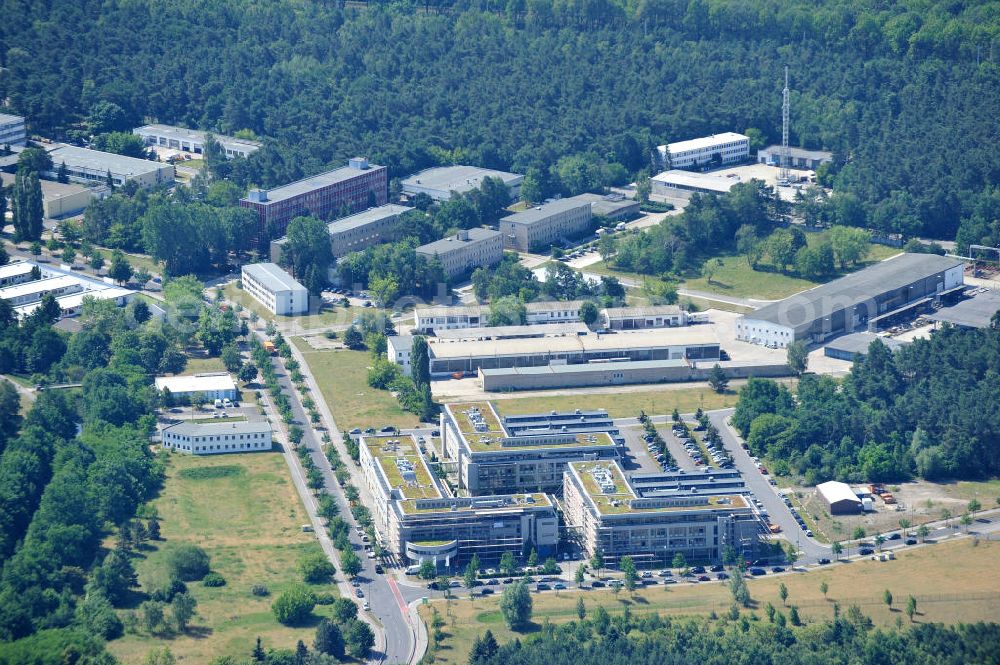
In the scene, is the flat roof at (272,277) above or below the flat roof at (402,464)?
above

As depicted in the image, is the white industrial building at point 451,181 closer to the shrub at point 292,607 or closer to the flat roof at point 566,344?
the flat roof at point 566,344

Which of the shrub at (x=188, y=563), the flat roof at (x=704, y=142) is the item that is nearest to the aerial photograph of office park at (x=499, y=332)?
the shrub at (x=188, y=563)

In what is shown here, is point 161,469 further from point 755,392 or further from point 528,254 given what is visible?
point 528,254

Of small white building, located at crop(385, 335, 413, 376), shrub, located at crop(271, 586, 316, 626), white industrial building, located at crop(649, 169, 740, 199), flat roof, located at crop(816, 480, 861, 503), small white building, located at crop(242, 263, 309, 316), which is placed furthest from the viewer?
white industrial building, located at crop(649, 169, 740, 199)

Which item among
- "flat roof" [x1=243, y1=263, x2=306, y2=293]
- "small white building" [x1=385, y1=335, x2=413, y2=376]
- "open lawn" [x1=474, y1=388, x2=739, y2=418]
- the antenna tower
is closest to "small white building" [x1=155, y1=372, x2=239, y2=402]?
"small white building" [x1=385, y1=335, x2=413, y2=376]

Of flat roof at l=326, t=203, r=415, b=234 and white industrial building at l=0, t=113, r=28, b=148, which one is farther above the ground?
white industrial building at l=0, t=113, r=28, b=148

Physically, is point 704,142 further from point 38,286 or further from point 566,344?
point 38,286

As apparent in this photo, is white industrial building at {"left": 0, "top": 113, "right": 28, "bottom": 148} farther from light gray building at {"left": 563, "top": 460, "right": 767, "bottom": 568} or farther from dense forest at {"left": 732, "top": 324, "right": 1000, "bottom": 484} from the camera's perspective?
light gray building at {"left": 563, "top": 460, "right": 767, "bottom": 568}
